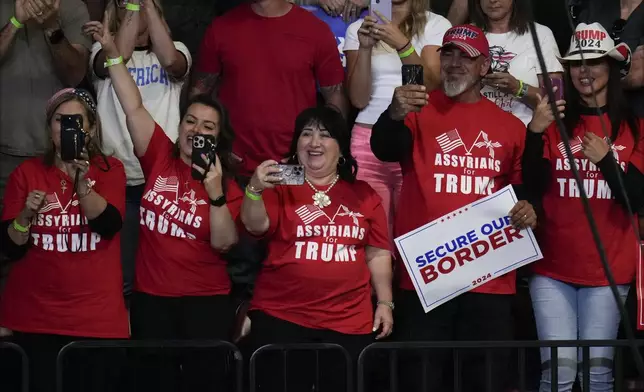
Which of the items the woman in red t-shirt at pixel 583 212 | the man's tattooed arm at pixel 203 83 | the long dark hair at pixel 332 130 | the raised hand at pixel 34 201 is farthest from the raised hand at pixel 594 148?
the raised hand at pixel 34 201

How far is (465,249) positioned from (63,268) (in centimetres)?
184

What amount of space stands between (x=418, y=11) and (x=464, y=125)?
793 millimetres

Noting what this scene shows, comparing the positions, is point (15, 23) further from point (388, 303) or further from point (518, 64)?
point (518, 64)

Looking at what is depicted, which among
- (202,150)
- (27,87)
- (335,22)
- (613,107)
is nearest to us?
(202,150)

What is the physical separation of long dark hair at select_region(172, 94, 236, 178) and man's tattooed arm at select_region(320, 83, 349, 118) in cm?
60

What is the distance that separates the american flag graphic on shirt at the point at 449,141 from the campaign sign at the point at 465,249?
0.28m

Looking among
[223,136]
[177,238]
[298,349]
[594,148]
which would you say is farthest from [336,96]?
[298,349]

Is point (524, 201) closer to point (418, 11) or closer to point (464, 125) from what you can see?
point (464, 125)

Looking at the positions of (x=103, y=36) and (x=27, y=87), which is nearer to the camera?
(x=103, y=36)

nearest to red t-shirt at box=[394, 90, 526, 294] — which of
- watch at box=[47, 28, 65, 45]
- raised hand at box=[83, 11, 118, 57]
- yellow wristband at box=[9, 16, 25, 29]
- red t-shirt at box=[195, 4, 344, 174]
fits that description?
red t-shirt at box=[195, 4, 344, 174]

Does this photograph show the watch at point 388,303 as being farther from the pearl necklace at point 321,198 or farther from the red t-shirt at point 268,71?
the red t-shirt at point 268,71

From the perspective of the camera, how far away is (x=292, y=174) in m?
5.16

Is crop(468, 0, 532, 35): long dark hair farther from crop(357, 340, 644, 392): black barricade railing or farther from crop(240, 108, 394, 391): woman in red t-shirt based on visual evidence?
crop(357, 340, 644, 392): black barricade railing

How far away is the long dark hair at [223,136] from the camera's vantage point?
5637 millimetres
